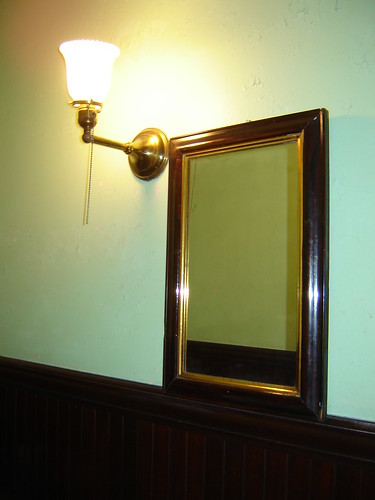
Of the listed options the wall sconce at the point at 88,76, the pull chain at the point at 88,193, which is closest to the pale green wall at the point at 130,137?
the pull chain at the point at 88,193

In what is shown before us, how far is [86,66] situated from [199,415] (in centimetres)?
110

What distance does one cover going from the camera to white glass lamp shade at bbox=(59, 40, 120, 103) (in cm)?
167

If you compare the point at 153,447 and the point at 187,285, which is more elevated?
the point at 187,285

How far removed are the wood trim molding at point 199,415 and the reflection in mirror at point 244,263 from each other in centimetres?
11

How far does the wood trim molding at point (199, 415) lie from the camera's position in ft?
4.36

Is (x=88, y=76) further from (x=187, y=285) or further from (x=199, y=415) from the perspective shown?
(x=199, y=415)

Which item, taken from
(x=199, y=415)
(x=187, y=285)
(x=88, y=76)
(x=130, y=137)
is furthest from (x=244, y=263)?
(x=88, y=76)

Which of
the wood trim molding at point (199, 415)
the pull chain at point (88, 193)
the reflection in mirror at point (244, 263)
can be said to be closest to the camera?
the wood trim molding at point (199, 415)

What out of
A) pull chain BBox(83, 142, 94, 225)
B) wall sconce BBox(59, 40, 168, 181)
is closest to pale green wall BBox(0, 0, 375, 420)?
pull chain BBox(83, 142, 94, 225)

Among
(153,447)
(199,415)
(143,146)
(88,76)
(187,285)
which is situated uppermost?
(88,76)

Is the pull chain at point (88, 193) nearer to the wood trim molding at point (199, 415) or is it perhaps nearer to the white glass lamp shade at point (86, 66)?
the white glass lamp shade at point (86, 66)

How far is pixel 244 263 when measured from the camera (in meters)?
1.58

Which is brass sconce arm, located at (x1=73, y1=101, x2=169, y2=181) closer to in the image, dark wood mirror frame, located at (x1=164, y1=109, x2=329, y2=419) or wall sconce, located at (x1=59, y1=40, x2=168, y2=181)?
wall sconce, located at (x1=59, y1=40, x2=168, y2=181)

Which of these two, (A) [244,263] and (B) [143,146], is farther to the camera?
(B) [143,146]
